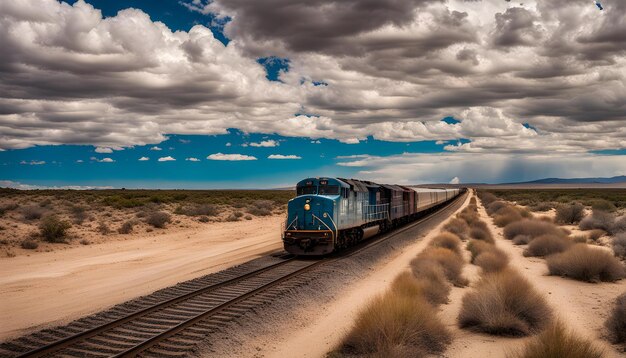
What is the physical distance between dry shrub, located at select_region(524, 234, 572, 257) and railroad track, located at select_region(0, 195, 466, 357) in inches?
517

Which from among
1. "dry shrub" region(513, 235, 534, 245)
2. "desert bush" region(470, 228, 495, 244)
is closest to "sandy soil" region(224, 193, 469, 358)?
"desert bush" region(470, 228, 495, 244)

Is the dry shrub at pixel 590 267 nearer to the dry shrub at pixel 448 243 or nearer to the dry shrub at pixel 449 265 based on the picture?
the dry shrub at pixel 449 265

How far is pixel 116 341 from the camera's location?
957 centimetres

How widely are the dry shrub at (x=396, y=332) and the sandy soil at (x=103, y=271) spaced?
730 centimetres

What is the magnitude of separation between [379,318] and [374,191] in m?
21.0

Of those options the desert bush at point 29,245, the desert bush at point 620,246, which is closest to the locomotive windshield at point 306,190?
the desert bush at point 620,246

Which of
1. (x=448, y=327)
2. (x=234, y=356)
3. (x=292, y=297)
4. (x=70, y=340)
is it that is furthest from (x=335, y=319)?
(x=70, y=340)

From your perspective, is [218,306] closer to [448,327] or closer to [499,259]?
[448,327]

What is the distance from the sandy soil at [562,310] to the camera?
31.6 ft

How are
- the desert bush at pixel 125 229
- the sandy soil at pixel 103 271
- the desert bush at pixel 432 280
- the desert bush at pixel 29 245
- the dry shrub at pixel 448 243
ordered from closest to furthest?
the sandy soil at pixel 103 271 < the desert bush at pixel 432 280 < the dry shrub at pixel 448 243 < the desert bush at pixel 29 245 < the desert bush at pixel 125 229

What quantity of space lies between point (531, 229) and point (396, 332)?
2256 cm

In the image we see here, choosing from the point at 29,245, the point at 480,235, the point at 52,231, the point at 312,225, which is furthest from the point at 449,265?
the point at 52,231

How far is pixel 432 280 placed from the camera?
49.0 ft

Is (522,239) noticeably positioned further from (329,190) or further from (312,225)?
(312,225)
